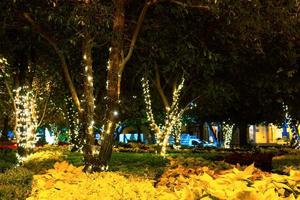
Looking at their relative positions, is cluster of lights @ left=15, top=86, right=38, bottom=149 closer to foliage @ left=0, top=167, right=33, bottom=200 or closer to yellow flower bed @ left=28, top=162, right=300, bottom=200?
foliage @ left=0, top=167, right=33, bottom=200

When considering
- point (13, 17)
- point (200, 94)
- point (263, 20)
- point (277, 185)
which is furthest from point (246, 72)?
point (277, 185)

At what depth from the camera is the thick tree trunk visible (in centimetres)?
1261

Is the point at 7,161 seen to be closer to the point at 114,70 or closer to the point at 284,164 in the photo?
the point at 114,70

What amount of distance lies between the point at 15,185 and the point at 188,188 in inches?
210

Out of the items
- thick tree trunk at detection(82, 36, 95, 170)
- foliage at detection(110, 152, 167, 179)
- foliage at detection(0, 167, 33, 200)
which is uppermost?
thick tree trunk at detection(82, 36, 95, 170)

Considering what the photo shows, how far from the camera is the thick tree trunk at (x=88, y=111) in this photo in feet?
41.4

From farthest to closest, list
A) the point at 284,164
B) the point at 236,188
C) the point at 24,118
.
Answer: the point at 24,118
the point at 284,164
the point at 236,188

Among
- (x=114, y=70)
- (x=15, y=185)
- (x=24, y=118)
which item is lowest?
(x=15, y=185)

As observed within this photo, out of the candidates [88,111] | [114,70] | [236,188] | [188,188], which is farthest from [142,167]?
[188,188]

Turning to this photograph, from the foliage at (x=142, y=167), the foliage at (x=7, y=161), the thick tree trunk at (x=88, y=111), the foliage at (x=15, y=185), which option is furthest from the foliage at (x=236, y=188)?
the foliage at (x=7, y=161)

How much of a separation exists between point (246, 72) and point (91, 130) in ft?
51.5

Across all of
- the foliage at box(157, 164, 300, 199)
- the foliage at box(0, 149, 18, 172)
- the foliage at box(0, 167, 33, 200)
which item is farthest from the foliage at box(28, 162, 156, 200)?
the foliage at box(0, 149, 18, 172)

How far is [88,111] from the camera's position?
1326cm

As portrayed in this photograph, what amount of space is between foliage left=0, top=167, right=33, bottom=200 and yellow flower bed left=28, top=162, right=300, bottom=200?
74cm
